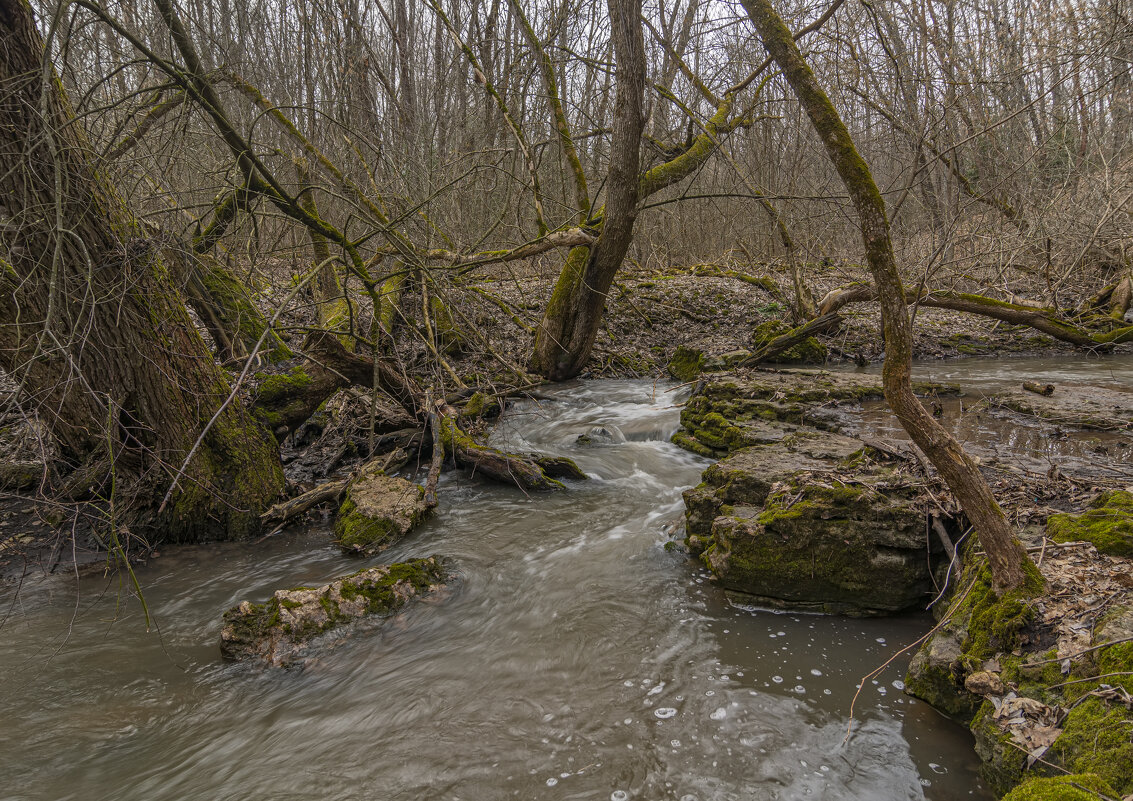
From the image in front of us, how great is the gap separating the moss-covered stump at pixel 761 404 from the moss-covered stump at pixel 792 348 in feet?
6.24

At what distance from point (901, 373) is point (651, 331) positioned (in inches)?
416

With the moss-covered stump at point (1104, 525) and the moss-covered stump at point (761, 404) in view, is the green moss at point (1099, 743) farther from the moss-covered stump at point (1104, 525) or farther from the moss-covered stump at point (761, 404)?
the moss-covered stump at point (761, 404)

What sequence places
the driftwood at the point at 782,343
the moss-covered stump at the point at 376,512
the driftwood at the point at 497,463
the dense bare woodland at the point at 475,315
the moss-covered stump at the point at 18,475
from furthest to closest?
the driftwood at the point at 782,343 < the driftwood at the point at 497,463 < the moss-covered stump at the point at 18,475 < the moss-covered stump at the point at 376,512 < the dense bare woodland at the point at 475,315

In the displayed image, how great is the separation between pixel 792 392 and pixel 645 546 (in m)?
4.11

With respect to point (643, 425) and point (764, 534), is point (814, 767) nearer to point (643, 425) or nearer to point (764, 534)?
point (764, 534)

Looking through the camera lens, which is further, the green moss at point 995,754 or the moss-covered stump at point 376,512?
the moss-covered stump at point 376,512

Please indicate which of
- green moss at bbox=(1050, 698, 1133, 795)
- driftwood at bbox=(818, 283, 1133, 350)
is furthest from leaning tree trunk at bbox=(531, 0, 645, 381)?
green moss at bbox=(1050, 698, 1133, 795)

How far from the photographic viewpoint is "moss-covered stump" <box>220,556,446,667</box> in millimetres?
3914

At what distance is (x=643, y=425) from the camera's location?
28.6 ft

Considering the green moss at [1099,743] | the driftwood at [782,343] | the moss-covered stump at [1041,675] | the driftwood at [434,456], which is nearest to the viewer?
the green moss at [1099,743]

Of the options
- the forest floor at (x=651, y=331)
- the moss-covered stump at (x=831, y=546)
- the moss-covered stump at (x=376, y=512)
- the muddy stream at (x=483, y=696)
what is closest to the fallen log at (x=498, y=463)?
the moss-covered stump at (x=376, y=512)

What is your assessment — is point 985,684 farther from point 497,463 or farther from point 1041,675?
point 497,463

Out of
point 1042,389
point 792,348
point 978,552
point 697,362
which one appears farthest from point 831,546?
point 792,348

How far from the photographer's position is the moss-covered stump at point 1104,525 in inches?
122
